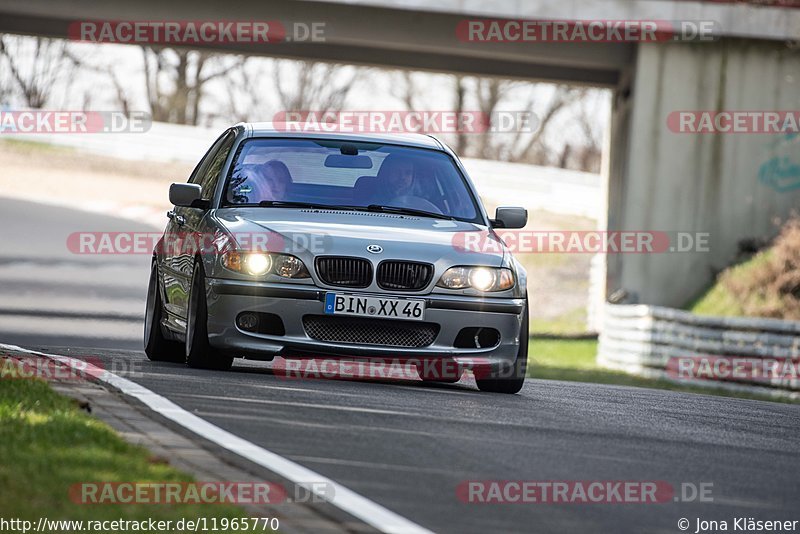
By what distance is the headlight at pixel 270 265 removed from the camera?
1030 centimetres

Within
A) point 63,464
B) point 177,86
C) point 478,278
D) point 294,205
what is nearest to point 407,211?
point 294,205

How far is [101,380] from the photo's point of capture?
368 inches

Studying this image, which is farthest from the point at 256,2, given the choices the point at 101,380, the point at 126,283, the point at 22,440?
the point at 22,440

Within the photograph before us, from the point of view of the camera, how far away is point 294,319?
10.3 metres

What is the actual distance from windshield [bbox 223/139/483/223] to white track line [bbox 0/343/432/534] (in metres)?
2.18

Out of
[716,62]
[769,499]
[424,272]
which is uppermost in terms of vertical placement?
[716,62]

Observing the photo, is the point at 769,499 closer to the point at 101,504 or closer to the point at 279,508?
the point at 279,508

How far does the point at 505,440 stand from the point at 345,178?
12.5 ft

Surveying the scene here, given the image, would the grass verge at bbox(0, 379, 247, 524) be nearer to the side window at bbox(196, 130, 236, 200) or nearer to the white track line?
the white track line

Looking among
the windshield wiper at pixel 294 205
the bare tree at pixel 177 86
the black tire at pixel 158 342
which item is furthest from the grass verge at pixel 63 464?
the bare tree at pixel 177 86

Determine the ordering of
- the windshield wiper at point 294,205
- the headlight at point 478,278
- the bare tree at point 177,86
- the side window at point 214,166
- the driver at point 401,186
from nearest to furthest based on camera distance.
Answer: the headlight at point 478,278 → the windshield wiper at point 294,205 → the driver at point 401,186 → the side window at point 214,166 → the bare tree at point 177,86

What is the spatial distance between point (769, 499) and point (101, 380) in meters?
3.97

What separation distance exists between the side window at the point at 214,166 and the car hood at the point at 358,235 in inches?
28.3

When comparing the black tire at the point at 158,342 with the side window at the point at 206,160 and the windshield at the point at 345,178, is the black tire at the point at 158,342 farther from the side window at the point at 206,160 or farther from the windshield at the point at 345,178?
the windshield at the point at 345,178
